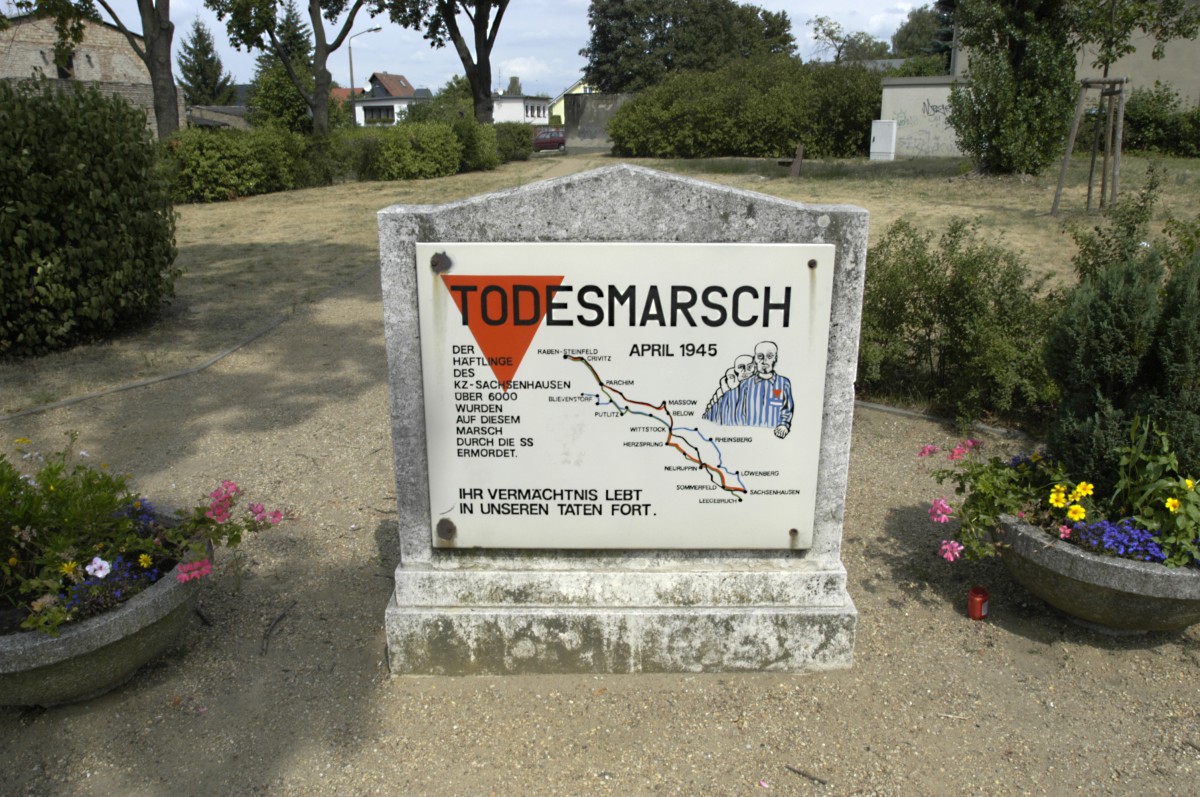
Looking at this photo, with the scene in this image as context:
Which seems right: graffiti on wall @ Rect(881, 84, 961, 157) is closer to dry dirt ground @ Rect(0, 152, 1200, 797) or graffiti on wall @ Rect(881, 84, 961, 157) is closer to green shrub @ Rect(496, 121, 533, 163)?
green shrub @ Rect(496, 121, 533, 163)

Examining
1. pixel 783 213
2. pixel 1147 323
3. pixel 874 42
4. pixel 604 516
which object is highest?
pixel 874 42

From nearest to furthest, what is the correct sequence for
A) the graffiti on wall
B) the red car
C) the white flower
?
the white flower
the graffiti on wall
the red car

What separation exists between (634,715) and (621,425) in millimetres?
1003

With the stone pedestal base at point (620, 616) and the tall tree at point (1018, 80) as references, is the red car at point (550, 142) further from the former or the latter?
the stone pedestal base at point (620, 616)

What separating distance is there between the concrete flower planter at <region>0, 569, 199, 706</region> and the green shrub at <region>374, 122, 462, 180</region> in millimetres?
22507

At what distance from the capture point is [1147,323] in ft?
10.9

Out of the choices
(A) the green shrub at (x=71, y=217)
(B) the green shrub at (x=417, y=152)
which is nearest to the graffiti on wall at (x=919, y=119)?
(B) the green shrub at (x=417, y=152)

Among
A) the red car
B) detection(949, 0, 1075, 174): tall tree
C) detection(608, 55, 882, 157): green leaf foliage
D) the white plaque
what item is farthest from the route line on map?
the red car

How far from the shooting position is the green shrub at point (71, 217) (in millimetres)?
6762

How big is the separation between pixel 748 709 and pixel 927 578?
1.33 meters

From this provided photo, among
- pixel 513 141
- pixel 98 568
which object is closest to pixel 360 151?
pixel 513 141

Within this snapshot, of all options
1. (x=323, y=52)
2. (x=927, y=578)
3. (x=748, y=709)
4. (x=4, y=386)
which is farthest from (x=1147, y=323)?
(x=323, y=52)

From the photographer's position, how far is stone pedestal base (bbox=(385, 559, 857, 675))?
10.6 ft

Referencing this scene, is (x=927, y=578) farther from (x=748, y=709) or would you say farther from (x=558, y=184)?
(x=558, y=184)
